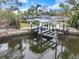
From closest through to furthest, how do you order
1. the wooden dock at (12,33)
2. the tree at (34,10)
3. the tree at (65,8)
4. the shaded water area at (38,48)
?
1. the shaded water area at (38,48)
2. the wooden dock at (12,33)
3. the tree at (34,10)
4. the tree at (65,8)

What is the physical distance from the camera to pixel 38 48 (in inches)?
387

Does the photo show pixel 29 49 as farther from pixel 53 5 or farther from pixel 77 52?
pixel 53 5

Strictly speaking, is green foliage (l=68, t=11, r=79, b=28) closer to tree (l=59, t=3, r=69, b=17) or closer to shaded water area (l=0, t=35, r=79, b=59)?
tree (l=59, t=3, r=69, b=17)

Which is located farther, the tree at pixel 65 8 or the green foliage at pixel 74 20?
the tree at pixel 65 8

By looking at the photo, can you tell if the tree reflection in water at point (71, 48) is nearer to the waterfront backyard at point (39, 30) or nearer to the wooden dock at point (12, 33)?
the waterfront backyard at point (39, 30)

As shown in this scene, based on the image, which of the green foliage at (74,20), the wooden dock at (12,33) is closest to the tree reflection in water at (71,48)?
the green foliage at (74,20)

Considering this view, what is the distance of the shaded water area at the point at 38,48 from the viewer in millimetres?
8320

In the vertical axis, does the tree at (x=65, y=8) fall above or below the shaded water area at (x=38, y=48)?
above

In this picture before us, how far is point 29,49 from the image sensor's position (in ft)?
31.2

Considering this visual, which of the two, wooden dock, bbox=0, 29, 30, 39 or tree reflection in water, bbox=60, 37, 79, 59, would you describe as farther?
wooden dock, bbox=0, 29, 30, 39

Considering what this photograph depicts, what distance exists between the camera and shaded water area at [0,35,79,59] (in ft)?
27.3

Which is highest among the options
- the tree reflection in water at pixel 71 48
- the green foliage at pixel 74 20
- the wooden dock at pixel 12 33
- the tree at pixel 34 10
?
the tree at pixel 34 10

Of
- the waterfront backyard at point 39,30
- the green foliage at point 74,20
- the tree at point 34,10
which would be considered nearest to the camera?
the waterfront backyard at point 39,30

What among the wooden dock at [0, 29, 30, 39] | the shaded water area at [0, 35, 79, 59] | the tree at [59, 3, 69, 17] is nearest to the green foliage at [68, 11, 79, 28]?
the tree at [59, 3, 69, 17]
